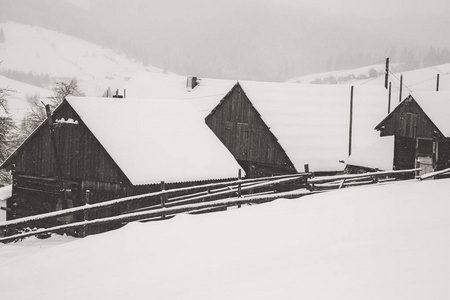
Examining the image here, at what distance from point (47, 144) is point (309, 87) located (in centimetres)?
2154

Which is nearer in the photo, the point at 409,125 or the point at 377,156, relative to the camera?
the point at 409,125

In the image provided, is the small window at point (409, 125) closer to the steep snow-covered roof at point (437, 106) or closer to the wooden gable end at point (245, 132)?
the steep snow-covered roof at point (437, 106)

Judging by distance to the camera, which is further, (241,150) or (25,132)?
(25,132)

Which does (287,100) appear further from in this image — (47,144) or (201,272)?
(201,272)

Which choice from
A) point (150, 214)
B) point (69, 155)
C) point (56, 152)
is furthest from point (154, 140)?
point (150, 214)

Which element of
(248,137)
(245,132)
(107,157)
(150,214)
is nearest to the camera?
(150,214)

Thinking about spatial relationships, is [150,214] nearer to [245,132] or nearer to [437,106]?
[437,106]

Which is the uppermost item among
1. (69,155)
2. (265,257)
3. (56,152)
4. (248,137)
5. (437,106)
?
(437,106)

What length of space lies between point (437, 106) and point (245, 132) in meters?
11.4

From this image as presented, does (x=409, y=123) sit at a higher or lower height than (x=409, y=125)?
higher

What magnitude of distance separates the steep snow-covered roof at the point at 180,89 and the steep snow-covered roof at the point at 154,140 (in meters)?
21.4

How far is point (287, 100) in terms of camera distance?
110 feet

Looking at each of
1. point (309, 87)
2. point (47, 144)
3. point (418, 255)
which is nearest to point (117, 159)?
point (47, 144)

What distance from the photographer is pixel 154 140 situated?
21281mm
